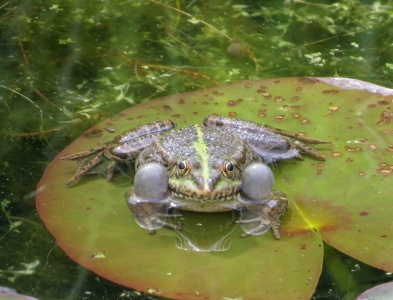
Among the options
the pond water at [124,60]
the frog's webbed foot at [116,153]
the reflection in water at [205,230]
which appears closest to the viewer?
the reflection in water at [205,230]

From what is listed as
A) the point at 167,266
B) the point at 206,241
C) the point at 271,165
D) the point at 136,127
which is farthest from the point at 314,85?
the point at 167,266

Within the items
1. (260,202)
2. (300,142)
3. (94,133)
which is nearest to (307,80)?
(300,142)

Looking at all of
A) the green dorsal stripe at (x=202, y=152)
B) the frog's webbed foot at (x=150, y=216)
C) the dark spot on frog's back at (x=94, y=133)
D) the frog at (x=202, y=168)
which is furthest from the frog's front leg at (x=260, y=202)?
the dark spot on frog's back at (x=94, y=133)

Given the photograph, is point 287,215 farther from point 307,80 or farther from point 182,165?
point 307,80

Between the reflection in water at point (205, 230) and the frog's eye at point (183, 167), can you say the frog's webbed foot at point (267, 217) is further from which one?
the frog's eye at point (183, 167)

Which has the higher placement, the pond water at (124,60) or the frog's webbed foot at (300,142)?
the frog's webbed foot at (300,142)

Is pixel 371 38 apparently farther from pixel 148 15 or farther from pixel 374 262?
pixel 374 262
